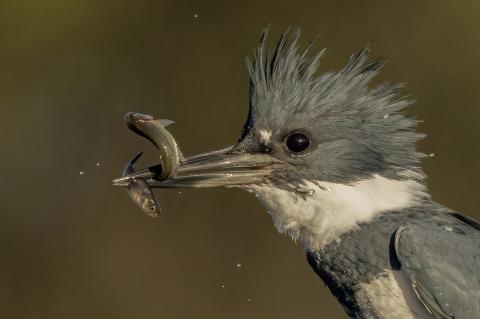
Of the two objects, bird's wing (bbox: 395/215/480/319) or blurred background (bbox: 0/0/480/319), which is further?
blurred background (bbox: 0/0/480/319)

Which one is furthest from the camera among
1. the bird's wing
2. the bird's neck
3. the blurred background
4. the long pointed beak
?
the blurred background

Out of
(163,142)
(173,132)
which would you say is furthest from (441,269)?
(173,132)

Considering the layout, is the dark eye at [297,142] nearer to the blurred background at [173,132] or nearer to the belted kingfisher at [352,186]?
the belted kingfisher at [352,186]

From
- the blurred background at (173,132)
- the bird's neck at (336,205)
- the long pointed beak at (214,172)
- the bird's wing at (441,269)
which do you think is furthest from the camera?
the blurred background at (173,132)

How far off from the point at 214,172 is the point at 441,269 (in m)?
0.99

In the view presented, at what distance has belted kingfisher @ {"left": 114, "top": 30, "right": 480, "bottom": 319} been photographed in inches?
162

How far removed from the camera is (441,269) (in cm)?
410

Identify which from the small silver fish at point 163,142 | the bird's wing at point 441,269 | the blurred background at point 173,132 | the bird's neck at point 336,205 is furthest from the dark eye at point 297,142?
the blurred background at point 173,132

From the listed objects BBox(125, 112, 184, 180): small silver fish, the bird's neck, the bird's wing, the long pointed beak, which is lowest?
the bird's wing

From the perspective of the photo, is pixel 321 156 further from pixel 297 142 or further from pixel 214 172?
pixel 214 172

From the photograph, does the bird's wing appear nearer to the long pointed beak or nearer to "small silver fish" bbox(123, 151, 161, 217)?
the long pointed beak

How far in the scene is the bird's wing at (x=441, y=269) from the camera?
4.07 metres

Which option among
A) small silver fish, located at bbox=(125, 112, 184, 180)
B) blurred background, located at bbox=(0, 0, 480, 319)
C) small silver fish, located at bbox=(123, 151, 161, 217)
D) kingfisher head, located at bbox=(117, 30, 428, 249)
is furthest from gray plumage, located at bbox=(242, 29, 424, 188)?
blurred background, located at bbox=(0, 0, 480, 319)

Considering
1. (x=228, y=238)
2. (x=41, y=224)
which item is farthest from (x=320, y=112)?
(x=41, y=224)
